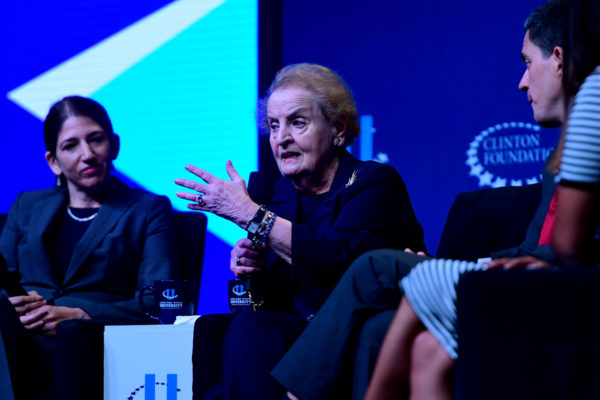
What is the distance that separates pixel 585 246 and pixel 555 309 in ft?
0.55

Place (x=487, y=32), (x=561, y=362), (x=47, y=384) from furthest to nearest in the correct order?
(x=487, y=32) → (x=47, y=384) → (x=561, y=362)

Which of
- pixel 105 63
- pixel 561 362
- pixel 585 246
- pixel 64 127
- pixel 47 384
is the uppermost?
pixel 105 63

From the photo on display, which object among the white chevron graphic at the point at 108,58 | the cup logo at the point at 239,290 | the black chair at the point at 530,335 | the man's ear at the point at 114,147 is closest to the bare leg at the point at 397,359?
the black chair at the point at 530,335

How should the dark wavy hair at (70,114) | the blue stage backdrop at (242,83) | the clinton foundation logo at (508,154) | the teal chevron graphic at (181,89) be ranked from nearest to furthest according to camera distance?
the dark wavy hair at (70,114), the clinton foundation logo at (508,154), the blue stage backdrop at (242,83), the teal chevron graphic at (181,89)

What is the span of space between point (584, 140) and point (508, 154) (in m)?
2.39

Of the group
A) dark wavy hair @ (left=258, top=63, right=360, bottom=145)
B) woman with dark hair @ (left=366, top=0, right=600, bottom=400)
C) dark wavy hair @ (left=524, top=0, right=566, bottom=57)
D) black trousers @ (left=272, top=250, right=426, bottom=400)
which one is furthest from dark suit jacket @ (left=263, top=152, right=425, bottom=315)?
woman with dark hair @ (left=366, top=0, right=600, bottom=400)

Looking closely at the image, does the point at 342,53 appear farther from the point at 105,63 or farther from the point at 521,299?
the point at 521,299

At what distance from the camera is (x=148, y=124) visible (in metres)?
4.04

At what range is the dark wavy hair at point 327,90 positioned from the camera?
2414 millimetres

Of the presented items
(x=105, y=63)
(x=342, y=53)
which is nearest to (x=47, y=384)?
(x=105, y=63)

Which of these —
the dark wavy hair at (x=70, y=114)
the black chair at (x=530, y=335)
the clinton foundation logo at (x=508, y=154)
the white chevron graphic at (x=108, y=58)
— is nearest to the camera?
the black chair at (x=530, y=335)

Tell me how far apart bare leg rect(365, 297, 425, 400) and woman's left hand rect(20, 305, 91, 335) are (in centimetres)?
149

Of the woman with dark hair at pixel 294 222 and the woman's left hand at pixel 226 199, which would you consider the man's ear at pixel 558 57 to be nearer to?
the woman with dark hair at pixel 294 222

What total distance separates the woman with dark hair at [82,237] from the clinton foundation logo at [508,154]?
62.4 inches
